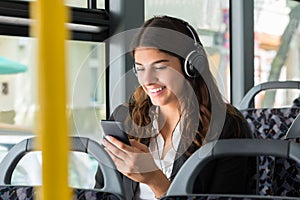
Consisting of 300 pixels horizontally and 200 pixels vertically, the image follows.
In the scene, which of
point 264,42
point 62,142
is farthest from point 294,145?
point 264,42

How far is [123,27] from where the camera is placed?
2223mm

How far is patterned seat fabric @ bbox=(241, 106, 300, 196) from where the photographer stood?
207 centimetres

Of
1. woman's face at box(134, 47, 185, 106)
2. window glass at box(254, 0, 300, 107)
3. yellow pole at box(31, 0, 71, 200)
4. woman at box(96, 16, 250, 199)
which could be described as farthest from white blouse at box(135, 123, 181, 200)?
window glass at box(254, 0, 300, 107)

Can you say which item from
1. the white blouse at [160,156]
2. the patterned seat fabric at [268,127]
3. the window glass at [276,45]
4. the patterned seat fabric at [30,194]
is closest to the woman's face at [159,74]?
the white blouse at [160,156]

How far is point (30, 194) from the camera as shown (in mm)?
1190

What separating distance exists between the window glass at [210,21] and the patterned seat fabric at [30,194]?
53.5 inches

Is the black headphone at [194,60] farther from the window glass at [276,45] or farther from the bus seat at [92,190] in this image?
the window glass at [276,45]

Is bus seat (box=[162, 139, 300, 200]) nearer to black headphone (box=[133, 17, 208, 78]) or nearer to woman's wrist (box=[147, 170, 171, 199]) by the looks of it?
woman's wrist (box=[147, 170, 171, 199])

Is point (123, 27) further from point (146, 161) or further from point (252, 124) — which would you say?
point (146, 161)

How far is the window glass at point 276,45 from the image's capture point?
10.8ft

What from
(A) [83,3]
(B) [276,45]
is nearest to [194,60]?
(A) [83,3]

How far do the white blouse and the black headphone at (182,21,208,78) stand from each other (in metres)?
0.16

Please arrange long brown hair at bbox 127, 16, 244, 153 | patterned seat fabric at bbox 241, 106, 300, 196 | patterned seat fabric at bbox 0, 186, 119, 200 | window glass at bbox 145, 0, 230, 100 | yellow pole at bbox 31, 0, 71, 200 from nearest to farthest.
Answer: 1. yellow pole at bbox 31, 0, 71, 200
2. patterned seat fabric at bbox 0, 186, 119, 200
3. long brown hair at bbox 127, 16, 244, 153
4. patterned seat fabric at bbox 241, 106, 300, 196
5. window glass at bbox 145, 0, 230, 100

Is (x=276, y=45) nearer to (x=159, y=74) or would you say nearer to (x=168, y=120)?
(x=168, y=120)
